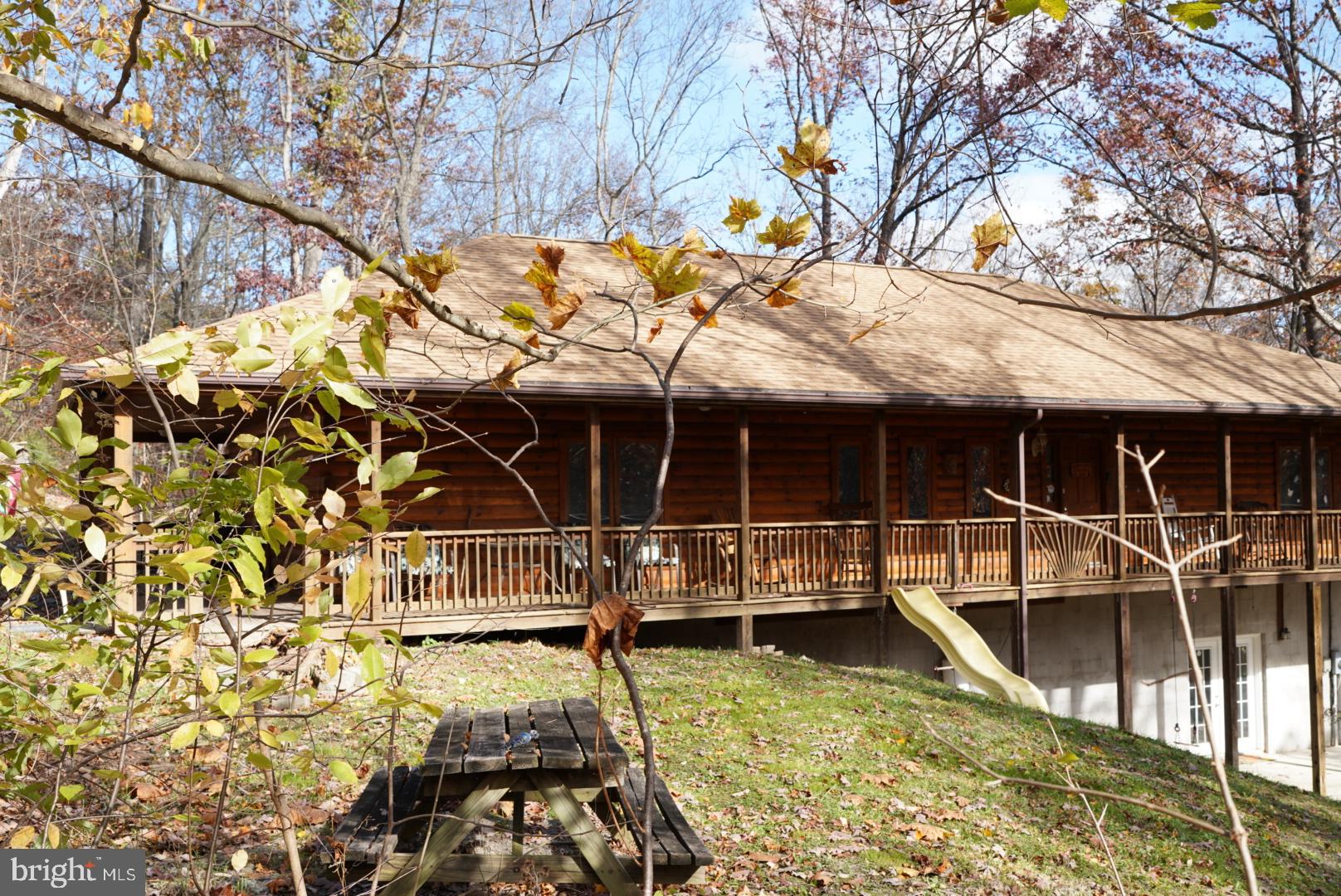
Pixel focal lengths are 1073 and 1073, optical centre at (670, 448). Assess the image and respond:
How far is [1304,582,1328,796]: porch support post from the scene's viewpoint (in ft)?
55.8

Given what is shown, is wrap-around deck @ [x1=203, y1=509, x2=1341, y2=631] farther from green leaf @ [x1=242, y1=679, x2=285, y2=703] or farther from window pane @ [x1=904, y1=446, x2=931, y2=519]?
green leaf @ [x1=242, y1=679, x2=285, y2=703]

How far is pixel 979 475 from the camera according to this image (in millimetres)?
19438

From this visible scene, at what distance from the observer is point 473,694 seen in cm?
1116

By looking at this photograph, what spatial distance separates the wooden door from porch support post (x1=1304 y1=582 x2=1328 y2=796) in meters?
3.87

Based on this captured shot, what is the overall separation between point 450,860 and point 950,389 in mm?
12451

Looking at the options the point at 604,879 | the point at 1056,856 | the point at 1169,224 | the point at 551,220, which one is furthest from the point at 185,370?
the point at 551,220

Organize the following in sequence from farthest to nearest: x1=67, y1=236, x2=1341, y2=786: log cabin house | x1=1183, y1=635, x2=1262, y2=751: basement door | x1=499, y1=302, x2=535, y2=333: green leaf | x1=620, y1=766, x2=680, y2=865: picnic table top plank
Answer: x1=1183, y1=635, x2=1262, y2=751: basement door, x1=67, y1=236, x2=1341, y2=786: log cabin house, x1=620, y1=766, x2=680, y2=865: picnic table top plank, x1=499, y1=302, x2=535, y2=333: green leaf

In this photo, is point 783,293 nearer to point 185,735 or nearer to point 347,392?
point 347,392

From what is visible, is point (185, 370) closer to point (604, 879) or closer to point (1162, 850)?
point (604, 879)

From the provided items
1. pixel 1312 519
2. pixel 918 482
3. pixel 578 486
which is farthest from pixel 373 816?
pixel 1312 519

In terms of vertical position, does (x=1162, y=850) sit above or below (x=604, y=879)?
below

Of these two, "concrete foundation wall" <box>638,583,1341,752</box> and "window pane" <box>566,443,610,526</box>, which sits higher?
"window pane" <box>566,443,610,526</box>

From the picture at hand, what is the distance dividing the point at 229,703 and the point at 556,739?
334cm

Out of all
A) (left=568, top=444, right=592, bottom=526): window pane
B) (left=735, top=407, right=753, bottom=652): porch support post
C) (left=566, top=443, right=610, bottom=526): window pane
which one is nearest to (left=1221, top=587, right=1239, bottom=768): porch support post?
(left=735, top=407, right=753, bottom=652): porch support post
